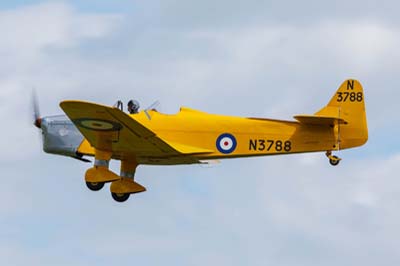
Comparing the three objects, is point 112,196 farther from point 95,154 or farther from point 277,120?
point 277,120

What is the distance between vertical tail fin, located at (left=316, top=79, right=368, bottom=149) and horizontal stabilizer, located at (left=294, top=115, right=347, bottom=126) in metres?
0.26

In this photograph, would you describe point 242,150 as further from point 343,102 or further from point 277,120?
point 343,102

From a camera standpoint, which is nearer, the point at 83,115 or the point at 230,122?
the point at 83,115

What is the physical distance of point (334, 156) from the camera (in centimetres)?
2291

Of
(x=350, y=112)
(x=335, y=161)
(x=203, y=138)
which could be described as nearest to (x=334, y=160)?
(x=335, y=161)

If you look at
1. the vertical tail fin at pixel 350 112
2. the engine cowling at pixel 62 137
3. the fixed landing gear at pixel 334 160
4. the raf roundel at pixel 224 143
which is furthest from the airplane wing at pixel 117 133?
the vertical tail fin at pixel 350 112

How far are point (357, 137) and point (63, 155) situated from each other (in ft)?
20.9

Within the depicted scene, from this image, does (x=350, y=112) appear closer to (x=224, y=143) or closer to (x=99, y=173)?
(x=224, y=143)

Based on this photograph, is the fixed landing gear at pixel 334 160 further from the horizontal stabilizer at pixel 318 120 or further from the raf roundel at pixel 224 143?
the raf roundel at pixel 224 143

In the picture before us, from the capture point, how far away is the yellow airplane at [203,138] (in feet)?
74.8

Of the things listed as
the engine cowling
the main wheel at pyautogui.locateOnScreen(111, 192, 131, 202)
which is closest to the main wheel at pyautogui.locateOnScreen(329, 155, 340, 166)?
the main wheel at pyautogui.locateOnScreen(111, 192, 131, 202)

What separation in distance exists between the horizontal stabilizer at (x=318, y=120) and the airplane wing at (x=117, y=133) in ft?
6.96

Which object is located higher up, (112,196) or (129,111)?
(129,111)

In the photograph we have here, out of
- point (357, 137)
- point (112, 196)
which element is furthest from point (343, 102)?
point (112, 196)
